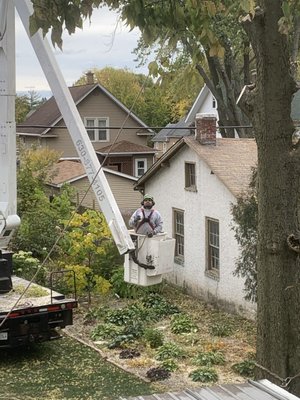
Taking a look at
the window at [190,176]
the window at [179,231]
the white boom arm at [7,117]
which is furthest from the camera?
the window at [179,231]

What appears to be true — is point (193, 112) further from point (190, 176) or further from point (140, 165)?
point (190, 176)

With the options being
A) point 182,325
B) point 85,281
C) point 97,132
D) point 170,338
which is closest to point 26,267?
point 85,281

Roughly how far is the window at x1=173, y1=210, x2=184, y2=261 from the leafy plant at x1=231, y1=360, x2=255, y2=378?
8.19 meters

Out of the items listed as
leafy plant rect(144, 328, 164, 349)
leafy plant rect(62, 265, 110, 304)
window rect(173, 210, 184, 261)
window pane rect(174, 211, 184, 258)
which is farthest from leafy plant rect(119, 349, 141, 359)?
window pane rect(174, 211, 184, 258)

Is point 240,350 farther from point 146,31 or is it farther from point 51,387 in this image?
point 146,31

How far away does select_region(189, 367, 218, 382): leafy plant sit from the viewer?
13.0m

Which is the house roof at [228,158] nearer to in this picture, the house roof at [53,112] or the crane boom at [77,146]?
the crane boom at [77,146]

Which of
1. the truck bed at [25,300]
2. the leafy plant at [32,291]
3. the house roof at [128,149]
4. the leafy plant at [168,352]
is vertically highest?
the house roof at [128,149]

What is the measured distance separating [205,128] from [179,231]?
3.30 meters

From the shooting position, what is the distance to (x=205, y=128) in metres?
20.8

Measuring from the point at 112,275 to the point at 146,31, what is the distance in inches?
561

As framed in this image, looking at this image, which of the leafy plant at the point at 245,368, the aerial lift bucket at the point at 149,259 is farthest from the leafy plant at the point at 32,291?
the aerial lift bucket at the point at 149,259

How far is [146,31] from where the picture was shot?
7242mm

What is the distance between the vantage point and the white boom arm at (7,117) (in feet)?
37.7
